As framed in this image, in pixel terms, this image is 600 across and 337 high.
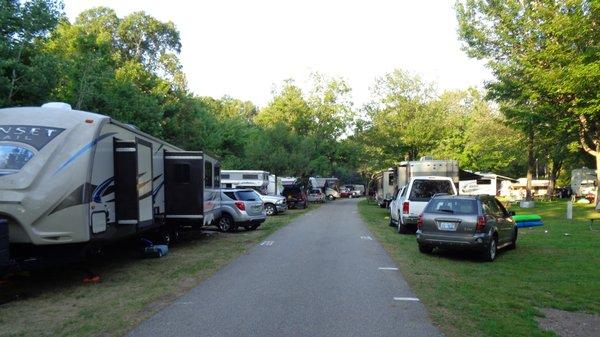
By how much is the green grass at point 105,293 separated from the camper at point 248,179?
2117cm

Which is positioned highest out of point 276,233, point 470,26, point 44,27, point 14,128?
point 470,26

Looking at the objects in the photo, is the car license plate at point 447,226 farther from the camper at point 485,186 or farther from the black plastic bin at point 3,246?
the camper at point 485,186

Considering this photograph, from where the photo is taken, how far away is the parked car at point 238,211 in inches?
754

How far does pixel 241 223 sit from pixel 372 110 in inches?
1301

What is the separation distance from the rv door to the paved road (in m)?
2.18

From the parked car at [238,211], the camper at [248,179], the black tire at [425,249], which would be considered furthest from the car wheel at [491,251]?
the camper at [248,179]

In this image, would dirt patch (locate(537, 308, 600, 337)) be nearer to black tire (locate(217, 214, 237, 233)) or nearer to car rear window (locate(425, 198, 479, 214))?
car rear window (locate(425, 198, 479, 214))

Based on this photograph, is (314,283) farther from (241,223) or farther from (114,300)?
(241,223)

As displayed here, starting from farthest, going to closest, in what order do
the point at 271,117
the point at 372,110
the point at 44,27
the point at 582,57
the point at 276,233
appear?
1. the point at 271,117
2. the point at 372,110
3. the point at 582,57
4. the point at 276,233
5. the point at 44,27

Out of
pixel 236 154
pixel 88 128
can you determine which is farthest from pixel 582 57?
pixel 236 154

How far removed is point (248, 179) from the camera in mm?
35625

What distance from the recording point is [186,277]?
9.59m

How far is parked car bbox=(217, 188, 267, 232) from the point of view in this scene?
754 inches

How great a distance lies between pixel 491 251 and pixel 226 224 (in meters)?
10.2
